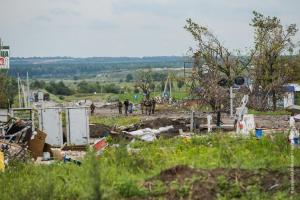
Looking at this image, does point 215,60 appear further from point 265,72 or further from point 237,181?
point 237,181

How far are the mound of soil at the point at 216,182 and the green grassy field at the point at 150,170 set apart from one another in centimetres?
2

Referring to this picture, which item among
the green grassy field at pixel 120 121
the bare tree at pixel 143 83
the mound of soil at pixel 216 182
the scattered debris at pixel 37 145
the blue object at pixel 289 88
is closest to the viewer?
the mound of soil at pixel 216 182

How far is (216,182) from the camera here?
1231cm

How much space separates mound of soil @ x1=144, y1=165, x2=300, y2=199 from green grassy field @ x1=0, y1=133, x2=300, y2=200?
20 millimetres

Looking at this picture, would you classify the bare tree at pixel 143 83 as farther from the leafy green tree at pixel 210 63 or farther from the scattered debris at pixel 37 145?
the scattered debris at pixel 37 145

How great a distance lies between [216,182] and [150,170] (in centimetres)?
301

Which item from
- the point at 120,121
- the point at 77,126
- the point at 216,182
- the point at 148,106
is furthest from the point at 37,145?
the point at 148,106

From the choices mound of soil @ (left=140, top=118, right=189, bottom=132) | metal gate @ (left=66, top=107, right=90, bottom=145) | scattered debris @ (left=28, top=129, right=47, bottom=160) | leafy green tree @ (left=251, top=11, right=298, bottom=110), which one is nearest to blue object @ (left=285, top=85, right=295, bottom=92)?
leafy green tree @ (left=251, top=11, right=298, bottom=110)

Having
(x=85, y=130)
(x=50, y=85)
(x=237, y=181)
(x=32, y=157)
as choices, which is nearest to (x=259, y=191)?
(x=237, y=181)

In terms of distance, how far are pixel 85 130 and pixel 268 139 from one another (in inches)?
428

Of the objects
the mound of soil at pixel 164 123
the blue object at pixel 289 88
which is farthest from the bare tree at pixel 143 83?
the mound of soil at pixel 164 123

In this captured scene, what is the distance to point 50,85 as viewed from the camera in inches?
5541

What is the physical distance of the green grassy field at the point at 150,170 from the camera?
11.9 m

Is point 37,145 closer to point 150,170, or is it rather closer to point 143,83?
point 150,170
